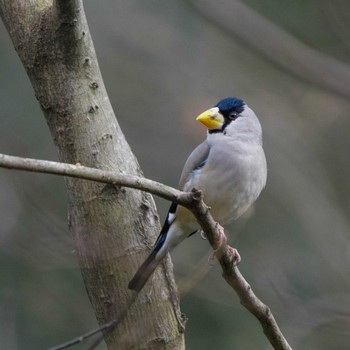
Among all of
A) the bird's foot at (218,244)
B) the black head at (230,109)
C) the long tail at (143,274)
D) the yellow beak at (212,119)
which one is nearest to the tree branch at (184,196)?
the bird's foot at (218,244)

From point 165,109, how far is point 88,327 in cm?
300

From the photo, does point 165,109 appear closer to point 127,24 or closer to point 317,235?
point 127,24

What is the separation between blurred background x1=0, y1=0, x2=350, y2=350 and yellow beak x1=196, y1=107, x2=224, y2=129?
0.66m

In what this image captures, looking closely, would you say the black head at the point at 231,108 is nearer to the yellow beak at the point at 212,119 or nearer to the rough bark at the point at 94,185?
the yellow beak at the point at 212,119

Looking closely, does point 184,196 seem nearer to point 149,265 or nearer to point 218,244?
point 218,244

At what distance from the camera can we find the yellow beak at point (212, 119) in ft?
13.8

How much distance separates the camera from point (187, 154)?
24.2 ft

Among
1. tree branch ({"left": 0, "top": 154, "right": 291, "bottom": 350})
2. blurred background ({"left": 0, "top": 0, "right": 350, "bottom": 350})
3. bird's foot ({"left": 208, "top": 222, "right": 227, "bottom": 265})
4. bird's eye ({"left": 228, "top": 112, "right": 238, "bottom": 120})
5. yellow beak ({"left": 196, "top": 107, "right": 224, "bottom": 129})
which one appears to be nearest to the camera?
tree branch ({"left": 0, "top": 154, "right": 291, "bottom": 350})

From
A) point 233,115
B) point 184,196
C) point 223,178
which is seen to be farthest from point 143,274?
point 233,115

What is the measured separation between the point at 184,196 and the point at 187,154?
188 inches

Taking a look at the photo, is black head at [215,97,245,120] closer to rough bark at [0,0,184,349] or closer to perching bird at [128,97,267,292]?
perching bird at [128,97,267,292]

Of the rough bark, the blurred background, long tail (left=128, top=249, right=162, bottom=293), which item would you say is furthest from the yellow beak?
long tail (left=128, top=249, right=162, bottom=293)

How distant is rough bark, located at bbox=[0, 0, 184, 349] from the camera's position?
3.27 meters

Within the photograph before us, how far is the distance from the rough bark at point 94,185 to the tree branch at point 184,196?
39 centimetres
